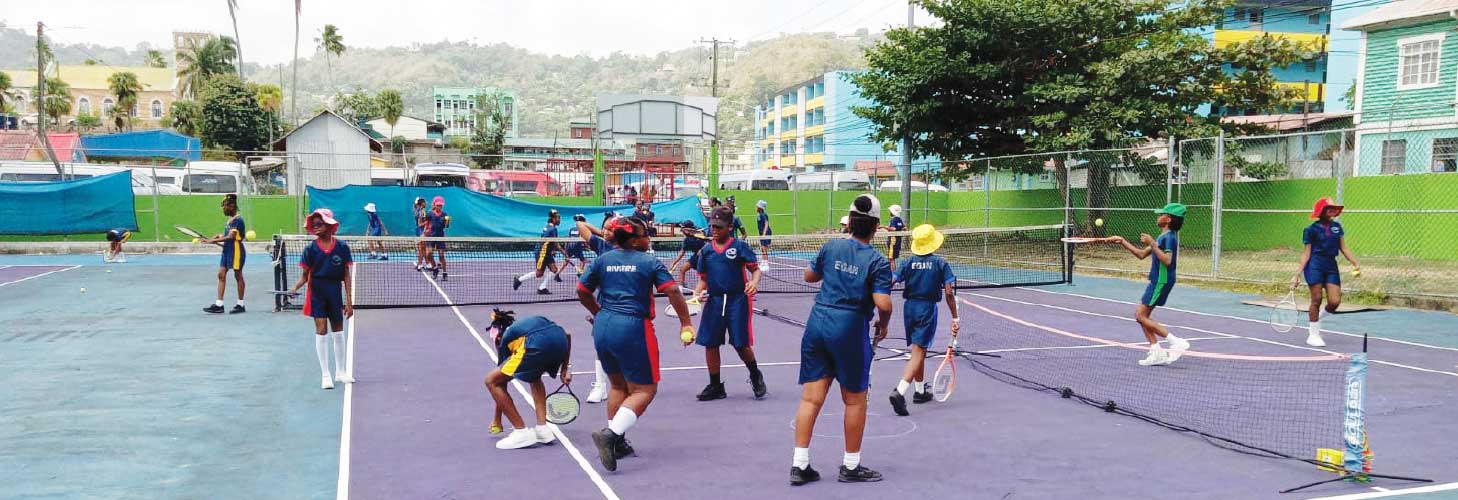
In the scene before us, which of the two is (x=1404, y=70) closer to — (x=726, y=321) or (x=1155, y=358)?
(x=1155, y=358)

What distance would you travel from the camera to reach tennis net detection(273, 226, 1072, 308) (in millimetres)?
17562

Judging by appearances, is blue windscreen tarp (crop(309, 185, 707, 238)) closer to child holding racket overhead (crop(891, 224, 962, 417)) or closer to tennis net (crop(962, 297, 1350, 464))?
tennis net (crop(962, 297, 1350, 464))

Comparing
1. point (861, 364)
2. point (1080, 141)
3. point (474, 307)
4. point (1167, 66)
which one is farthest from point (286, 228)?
point (861, 364)

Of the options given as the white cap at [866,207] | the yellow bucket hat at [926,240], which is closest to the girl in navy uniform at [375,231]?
the yellow bucket hat at [926,240]

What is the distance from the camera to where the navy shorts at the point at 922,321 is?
8.90 meters

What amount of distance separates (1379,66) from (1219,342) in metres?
26.4

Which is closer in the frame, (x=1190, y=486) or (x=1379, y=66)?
(x=1190, y=486)

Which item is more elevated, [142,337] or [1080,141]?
[1080,141]

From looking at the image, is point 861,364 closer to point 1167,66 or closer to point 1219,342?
point 1219,342

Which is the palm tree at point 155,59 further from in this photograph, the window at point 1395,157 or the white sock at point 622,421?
the white sock at point 622,421

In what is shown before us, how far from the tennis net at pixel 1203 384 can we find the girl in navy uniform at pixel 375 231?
17949mm

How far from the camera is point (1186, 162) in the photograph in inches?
1045

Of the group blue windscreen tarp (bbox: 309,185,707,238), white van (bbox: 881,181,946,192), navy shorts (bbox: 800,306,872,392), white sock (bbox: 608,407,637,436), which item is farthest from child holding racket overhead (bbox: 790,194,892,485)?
white van (bbox: 881,181,946,192)

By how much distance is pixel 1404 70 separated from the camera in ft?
105
